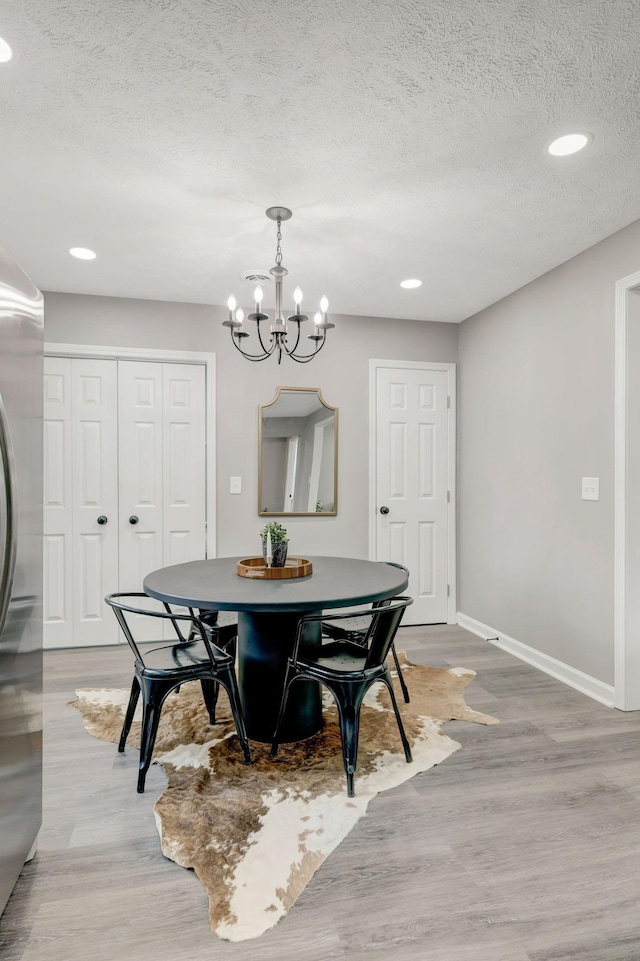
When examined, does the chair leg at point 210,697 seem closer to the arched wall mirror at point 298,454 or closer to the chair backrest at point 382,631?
the chair backrest at point 382,631

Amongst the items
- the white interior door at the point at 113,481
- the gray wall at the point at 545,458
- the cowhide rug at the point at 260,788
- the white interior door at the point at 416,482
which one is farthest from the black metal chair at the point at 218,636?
the gray wall at the point at 545,458

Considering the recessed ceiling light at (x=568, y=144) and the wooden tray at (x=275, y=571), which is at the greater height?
the recessed ceiling light at (x=568, y=144)

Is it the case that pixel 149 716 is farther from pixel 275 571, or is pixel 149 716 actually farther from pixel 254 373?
pixel 254 373

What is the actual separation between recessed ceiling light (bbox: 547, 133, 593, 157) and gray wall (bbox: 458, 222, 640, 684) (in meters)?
0.85

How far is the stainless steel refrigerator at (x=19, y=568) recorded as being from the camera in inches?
55.2

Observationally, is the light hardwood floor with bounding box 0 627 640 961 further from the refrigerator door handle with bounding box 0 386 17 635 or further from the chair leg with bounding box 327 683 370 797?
the refrigerator door handle with bounding box 0 386 17 635

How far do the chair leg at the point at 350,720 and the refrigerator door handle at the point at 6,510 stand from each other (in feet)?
3.98

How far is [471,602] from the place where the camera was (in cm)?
436

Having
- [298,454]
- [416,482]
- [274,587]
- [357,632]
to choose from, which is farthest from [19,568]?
[416,482]

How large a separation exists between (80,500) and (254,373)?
1522 millimetres

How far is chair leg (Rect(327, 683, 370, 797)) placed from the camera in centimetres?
209

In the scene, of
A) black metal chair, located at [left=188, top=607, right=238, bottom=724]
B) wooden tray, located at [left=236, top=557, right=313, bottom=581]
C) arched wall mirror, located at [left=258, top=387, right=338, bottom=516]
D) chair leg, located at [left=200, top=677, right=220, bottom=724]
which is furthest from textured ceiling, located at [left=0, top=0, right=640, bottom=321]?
chair leg, located at [left=200, top=677, right=220, bottom=724]

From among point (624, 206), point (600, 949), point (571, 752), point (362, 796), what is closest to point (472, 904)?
point (600, 949)

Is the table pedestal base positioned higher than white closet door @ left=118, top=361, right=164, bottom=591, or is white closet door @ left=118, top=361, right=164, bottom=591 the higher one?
white closet door @ left=118, top=361, right=164, bottom=591
